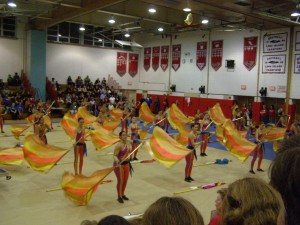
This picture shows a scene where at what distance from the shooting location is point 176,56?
1258 inches

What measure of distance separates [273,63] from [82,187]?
65.5 ft

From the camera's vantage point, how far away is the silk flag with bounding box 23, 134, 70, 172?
10.0 m

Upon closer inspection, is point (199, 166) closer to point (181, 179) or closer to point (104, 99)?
point (181, 179)

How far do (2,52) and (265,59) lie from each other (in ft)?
67.0

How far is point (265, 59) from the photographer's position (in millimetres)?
25172

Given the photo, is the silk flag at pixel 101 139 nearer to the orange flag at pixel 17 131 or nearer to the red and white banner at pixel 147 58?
the orange flag at pixel 17 131

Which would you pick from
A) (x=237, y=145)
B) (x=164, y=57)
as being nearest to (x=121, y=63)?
(x=164, y=57)

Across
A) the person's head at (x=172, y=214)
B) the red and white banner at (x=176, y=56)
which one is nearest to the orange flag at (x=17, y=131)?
the person's head at (x=172, y=214)

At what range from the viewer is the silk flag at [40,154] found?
32.9 ft

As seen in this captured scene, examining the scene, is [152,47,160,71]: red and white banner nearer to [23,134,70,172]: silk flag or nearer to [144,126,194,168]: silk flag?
[144,126,194,168]: silk flag

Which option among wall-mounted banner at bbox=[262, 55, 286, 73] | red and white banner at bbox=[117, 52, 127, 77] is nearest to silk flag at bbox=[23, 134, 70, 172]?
wall-mounted banner at bbox=[262, 55, 286, 73]

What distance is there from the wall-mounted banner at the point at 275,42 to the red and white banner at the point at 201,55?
5691mm

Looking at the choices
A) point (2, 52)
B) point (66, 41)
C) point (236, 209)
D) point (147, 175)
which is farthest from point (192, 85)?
point (236, 209)

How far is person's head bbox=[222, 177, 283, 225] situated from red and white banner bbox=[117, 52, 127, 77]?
33374 millimetres
